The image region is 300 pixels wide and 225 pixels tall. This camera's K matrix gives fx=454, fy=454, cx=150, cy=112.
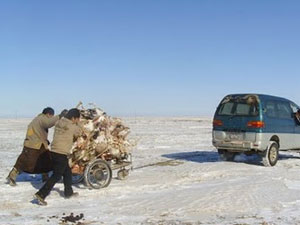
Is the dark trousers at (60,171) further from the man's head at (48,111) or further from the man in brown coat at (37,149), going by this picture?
the man's head at (48,111)

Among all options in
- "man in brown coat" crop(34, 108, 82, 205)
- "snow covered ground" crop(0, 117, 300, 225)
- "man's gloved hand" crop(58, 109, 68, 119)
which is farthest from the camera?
"man's gloved hand" crop(58, 109, 68, 119)

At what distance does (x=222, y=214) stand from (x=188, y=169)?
18.5ft

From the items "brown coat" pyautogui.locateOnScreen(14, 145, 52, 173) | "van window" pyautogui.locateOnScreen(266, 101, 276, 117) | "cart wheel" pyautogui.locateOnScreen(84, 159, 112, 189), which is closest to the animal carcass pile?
"cart wheel" pyautogui.locateOnScreen(84, 159, 112, 189)

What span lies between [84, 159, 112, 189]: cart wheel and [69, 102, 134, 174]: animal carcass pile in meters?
0.25

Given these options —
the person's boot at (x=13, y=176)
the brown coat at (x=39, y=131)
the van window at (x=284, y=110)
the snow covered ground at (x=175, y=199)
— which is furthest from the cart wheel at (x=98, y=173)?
the van window at (x=284, y=110)

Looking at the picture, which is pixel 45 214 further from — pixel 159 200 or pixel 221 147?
pixel 221 147

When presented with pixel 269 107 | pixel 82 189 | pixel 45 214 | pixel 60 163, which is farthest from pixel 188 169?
pixel 45 214

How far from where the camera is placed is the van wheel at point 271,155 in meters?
13.9

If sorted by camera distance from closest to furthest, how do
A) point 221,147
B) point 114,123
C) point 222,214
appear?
point 222,214, point 114,123, point 221,147

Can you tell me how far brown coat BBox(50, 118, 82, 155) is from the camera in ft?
29.9

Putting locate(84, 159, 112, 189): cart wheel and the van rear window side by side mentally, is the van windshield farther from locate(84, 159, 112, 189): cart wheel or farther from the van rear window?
locate(84, 159, 112, 189): cart wheel

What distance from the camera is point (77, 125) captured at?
9.66 m

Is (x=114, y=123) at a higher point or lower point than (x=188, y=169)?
higher

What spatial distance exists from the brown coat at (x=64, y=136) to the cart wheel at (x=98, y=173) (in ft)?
3.37
